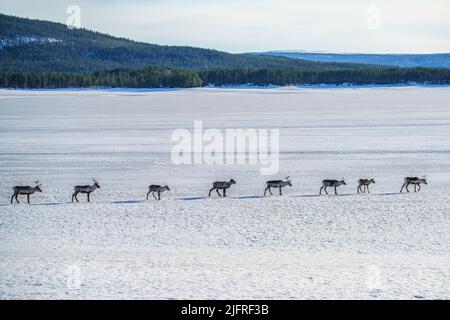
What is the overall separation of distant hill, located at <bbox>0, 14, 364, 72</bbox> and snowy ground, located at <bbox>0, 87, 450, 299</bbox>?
121m

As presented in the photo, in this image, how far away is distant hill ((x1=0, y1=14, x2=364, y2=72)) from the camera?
142m

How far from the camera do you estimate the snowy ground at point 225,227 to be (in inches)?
339

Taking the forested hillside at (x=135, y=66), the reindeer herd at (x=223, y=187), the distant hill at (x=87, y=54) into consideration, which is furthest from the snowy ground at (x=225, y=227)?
the distant hill at (x=87, y=54)

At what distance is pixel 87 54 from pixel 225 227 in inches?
6135

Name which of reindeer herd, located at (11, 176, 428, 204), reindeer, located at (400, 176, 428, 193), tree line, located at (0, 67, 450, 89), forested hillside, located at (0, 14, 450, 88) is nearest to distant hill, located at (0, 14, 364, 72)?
forested hillside, located at (0, 14, 450, 88)

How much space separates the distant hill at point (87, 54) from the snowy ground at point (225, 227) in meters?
121

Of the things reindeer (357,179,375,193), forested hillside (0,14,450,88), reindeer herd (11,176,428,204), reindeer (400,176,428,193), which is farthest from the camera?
forested hillside (0,14,450,88)

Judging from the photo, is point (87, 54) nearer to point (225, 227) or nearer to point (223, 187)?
point (223, 187)

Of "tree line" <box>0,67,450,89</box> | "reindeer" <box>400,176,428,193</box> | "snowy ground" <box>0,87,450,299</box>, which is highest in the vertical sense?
"tree line" <box>0,67,450,89</box>

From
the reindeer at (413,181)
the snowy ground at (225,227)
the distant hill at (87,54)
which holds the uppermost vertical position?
the distant hill at (87,54)

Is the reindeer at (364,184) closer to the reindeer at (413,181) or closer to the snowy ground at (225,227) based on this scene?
the snowy ground at (225,227)

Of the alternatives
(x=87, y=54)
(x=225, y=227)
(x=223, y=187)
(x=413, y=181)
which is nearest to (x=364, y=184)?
(x=413, y=181)

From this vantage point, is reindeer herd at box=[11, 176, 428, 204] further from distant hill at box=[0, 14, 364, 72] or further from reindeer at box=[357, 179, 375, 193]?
distant hill at box=[0, 14, 364, 72]
